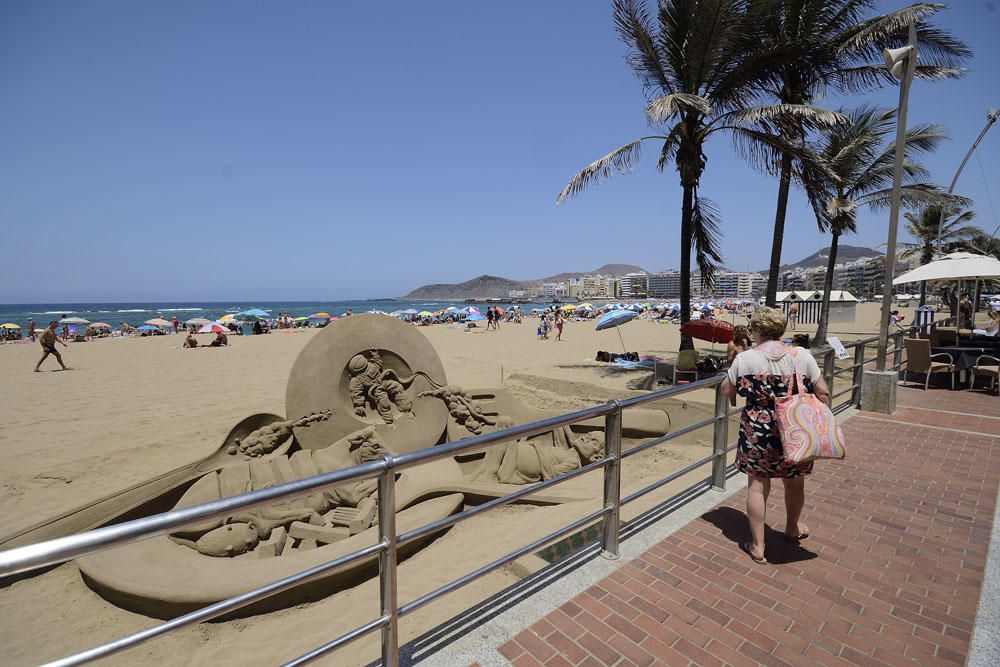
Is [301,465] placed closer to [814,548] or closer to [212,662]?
[212,662]

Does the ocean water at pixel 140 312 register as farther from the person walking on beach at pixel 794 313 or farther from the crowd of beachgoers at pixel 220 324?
the person walking on beach at pixel 794 313

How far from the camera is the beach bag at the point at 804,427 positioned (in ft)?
8.61

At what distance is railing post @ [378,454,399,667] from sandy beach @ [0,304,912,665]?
1.71m

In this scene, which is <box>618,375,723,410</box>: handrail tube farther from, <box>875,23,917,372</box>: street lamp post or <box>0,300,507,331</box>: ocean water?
<box>0,300,507,331</box>: ocean water

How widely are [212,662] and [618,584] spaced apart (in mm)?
3174

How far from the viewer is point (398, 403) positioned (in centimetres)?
711

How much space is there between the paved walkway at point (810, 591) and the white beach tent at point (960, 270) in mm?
6522

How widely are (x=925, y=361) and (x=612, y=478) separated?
9.24m

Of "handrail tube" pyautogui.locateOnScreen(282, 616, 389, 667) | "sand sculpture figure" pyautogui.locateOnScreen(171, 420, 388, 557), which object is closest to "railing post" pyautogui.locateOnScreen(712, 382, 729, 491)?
"handrail tube" pyautogui.locateOnScreen(282, 616, 389, 667)

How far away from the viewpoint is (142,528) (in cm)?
131

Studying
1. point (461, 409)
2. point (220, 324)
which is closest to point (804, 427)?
point (461, 409)

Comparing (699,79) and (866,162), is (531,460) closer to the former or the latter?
(699,79)

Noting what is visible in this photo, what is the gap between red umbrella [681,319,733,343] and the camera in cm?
1092

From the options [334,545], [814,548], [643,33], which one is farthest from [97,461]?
[643,33]
